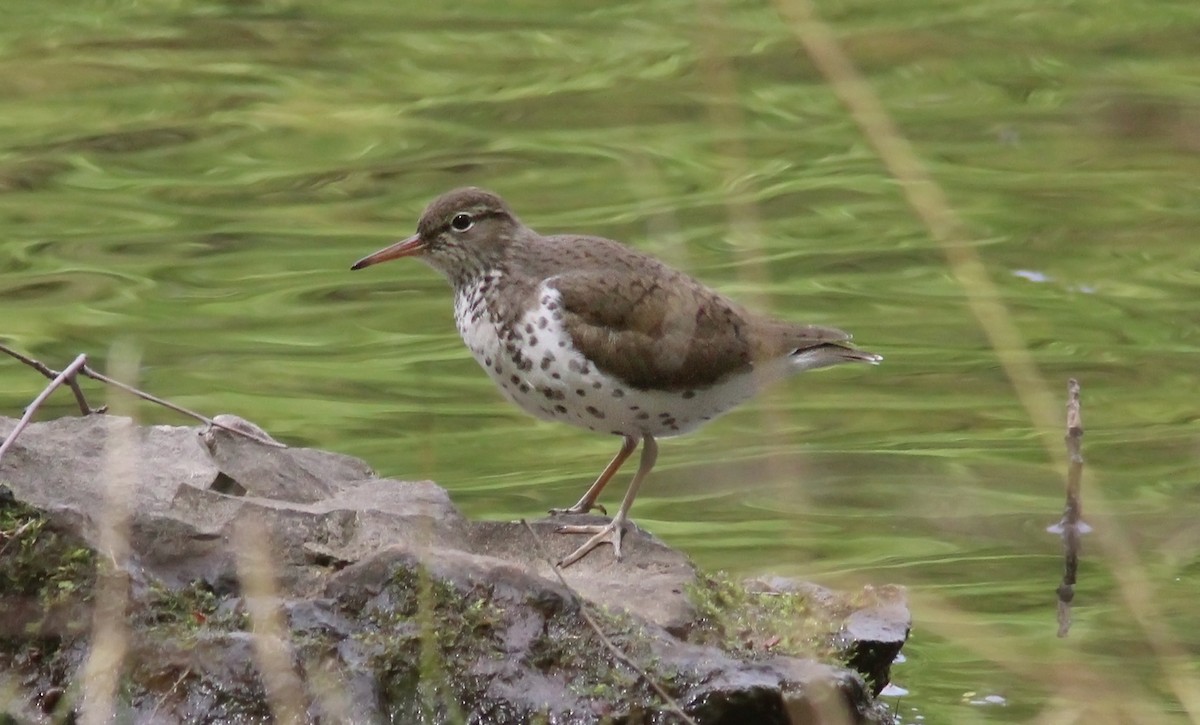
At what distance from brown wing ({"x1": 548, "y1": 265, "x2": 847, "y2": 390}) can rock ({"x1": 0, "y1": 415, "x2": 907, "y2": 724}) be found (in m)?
1.02

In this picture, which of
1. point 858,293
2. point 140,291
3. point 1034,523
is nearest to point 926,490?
point 1034,523

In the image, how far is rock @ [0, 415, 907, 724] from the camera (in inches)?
241

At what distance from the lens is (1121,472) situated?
32.9ft

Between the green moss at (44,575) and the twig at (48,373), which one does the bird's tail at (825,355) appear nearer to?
the twig at (48,373)

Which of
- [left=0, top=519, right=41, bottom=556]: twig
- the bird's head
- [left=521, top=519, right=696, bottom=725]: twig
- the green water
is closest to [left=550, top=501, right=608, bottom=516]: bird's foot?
the green water

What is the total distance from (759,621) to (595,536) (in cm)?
87

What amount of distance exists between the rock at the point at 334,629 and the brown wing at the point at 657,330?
3.33 feet

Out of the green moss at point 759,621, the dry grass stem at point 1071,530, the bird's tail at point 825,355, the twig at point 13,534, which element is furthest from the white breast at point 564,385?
the twig at point 13,534

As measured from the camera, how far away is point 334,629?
6.24 metres

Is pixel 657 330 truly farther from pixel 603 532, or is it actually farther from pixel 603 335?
pixel 603 532

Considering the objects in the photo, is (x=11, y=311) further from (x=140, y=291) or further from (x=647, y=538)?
(x=647, y=538)

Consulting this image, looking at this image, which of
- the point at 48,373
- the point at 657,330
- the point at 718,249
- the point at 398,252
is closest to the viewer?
the point at 48,373

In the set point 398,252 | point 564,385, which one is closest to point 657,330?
point 564,385

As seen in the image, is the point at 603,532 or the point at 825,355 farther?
the point at 825,355
